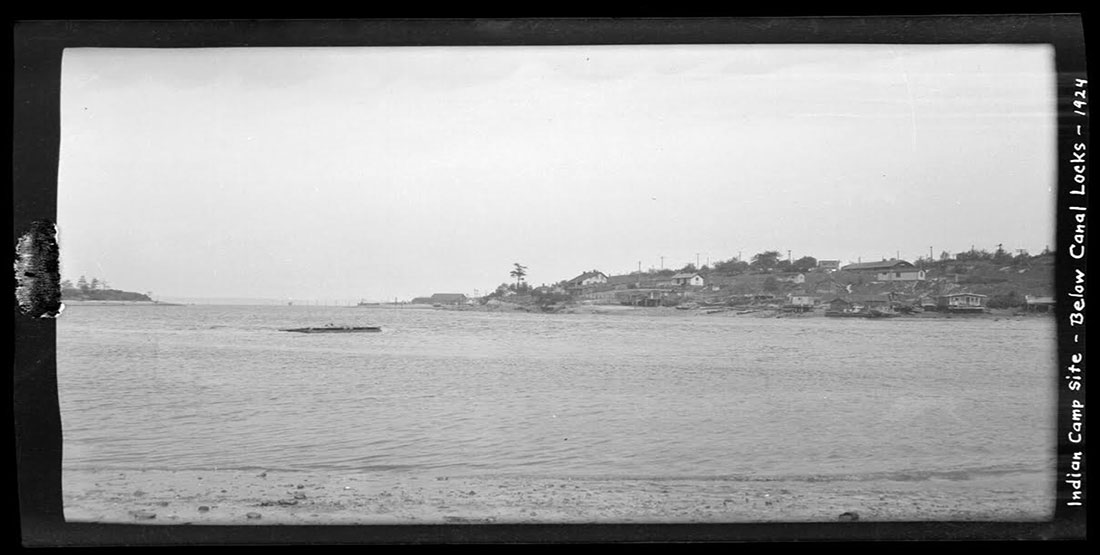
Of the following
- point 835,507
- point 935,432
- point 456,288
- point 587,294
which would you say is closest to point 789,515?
point 835,507

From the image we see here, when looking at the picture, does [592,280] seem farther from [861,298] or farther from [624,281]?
[861,298]

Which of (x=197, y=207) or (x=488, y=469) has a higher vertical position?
(x=197, y=207)

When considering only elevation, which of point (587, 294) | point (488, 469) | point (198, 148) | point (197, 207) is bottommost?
point (488, 469)

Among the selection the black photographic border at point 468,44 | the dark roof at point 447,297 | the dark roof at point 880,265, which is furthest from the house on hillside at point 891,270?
the dark roof at point 447,297

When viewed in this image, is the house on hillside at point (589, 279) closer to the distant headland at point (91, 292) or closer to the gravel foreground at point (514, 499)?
the gravel foreground at point (514, 499)

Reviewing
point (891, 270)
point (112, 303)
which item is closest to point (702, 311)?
point (891, 270)

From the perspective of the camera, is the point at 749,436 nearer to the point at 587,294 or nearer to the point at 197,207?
the point at 587,294

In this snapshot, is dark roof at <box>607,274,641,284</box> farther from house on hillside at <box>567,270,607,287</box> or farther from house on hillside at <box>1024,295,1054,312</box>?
house on hillside at <box>1024,295,1054,312</box>
